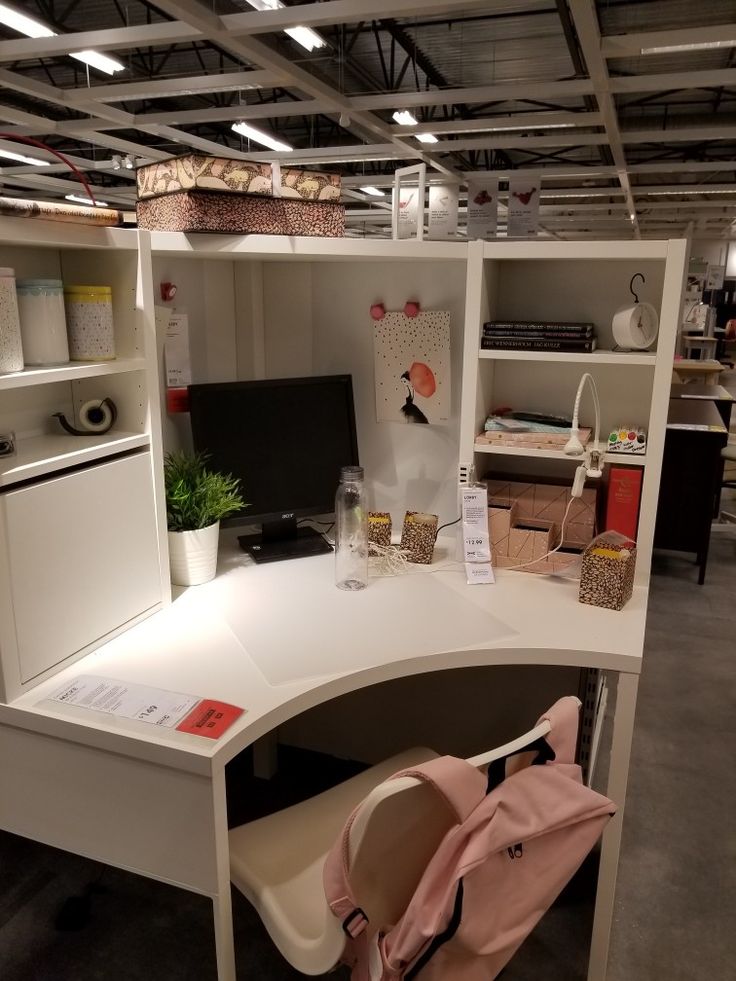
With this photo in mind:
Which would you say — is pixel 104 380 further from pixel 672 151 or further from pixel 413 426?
pixel 672 151

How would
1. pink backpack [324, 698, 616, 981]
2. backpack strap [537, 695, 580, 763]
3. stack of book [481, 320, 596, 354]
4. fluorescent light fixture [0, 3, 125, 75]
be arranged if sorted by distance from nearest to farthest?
pink backpack [324, 698, 616, 981] → backpack strap [537, 695, 580, 763] → stack of book [481, 320, 596, 354] → fluorescent light fixture [0, 3, 125, 75]

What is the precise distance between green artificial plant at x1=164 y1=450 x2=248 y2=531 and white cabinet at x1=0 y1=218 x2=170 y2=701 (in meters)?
0.11

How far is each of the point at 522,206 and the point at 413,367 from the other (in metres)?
3.65

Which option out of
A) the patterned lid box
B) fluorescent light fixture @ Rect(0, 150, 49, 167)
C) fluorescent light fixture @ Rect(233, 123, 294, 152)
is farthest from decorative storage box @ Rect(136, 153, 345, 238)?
fluorescent light fixture @ Rect(0, 150, 49, 167)

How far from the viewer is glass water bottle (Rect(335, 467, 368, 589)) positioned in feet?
6.29

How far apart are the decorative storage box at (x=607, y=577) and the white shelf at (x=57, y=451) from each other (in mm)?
1077

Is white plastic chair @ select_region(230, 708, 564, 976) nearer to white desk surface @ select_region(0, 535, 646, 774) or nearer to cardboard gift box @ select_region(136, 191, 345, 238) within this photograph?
white desk surface @ select_region(0, 535, 646, 774)

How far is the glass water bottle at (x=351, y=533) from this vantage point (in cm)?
192

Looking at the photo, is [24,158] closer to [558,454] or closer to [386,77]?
[386,77]

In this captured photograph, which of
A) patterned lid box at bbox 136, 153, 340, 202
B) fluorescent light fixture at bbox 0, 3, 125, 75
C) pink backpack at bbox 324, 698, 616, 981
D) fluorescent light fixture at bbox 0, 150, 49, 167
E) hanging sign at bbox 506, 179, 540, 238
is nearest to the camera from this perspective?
pink backpack at bbox 324, 698, 616, 981

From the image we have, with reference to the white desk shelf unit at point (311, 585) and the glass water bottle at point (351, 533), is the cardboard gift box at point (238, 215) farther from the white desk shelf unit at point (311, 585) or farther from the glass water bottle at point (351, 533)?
the glass water bottle at point (351, 533)

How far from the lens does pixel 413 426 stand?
7.41ft

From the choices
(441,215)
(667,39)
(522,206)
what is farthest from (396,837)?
(522,206)

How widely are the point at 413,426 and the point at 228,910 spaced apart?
1379mm
